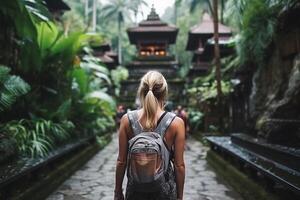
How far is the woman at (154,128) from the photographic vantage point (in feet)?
8.46

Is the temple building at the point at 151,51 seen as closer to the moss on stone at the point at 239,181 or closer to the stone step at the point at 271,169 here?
the moss on stone at the point at 239,181

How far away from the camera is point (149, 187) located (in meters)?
2.46

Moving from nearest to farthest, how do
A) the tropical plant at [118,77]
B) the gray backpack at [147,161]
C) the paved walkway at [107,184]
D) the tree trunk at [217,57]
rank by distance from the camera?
the gray backpack at [147,161] → the paved walkway at [107,184] → the tree trunk at [217,57] → the tropical plant at [118,77]

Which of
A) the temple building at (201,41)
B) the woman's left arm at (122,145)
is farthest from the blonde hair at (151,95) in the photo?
the temple building at (201,41)

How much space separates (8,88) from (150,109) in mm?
4195

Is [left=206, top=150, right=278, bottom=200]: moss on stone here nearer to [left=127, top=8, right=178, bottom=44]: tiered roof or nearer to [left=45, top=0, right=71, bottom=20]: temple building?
[left=45, top=0, right=71, bottom=20]: temple building

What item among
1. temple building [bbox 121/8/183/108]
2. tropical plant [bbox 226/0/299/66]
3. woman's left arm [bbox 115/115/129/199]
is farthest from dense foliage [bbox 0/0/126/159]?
temple building [bbox 121/8/183/108]

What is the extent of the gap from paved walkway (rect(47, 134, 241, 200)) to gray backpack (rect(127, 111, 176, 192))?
385 centimetres

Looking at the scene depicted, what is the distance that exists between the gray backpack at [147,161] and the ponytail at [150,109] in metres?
0.05

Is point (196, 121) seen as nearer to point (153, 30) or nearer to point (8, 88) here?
point (8, 88)

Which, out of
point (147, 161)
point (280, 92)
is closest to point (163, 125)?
point (147, 161)

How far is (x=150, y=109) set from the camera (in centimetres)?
260

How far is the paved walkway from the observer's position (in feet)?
20.8

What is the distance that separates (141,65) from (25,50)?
29.6 m
